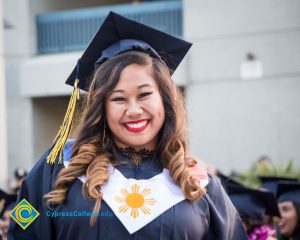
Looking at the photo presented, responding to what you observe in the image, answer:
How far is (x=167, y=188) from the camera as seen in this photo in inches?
101

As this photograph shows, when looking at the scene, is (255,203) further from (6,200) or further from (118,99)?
(118,99)

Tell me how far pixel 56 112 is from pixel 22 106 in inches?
41.9

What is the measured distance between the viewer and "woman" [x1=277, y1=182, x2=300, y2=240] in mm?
4941

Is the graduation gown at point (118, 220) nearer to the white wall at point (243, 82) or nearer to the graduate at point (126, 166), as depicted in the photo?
the graduate at point (126, 166)

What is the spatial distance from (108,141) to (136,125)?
0.21 m

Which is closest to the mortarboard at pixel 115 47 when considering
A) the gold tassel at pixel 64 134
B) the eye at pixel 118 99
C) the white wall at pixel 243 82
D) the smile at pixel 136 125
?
the gold tassel at pixel 64 134

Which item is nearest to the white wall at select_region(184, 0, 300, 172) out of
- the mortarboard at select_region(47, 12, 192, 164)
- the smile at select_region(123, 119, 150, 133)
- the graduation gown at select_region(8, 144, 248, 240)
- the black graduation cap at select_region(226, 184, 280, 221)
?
the black graduation cap at select_region(226, 184, 280, 221)

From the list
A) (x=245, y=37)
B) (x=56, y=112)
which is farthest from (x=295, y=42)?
(x=56, y=112)

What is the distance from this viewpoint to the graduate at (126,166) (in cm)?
248

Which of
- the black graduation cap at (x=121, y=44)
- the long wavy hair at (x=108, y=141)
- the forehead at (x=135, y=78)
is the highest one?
the black graduation cap at (x=121, y=44)

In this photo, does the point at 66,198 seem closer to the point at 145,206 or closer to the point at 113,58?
the point at 145,206
